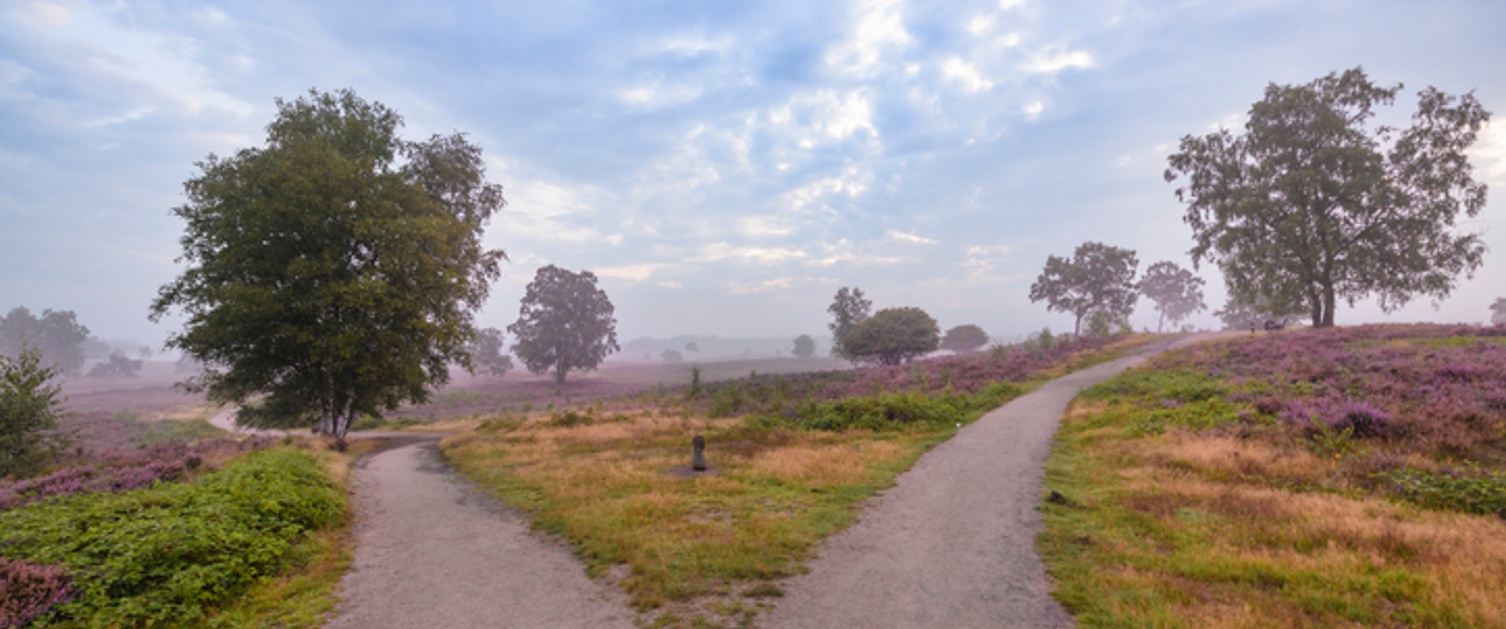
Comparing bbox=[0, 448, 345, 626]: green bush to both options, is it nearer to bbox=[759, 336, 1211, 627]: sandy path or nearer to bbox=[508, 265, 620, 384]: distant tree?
bbox=[759, 336, 1211, 627]: sandy path

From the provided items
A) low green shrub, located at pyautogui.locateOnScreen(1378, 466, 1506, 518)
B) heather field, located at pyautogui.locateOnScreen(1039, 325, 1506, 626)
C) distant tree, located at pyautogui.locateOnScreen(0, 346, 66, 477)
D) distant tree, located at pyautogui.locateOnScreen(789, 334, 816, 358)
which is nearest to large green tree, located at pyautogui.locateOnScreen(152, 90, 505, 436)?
distant tree, located at pyautogui.locateOnScreen(0, 346, 66, 477)

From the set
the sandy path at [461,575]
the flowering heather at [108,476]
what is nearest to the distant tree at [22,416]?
the flowering heather at [108,476]

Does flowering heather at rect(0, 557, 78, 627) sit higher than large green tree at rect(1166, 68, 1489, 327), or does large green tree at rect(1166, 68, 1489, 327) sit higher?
large green tree at rect(1166, 68, 1489, 327)

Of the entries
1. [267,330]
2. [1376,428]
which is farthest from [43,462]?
[1376,428]

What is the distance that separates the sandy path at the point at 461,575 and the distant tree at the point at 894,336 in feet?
186

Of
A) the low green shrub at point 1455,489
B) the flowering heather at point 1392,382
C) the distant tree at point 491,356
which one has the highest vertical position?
the distant tree at point 491,356

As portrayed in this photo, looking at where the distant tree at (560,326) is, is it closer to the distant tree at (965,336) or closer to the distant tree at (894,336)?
the distant tree at (894,336)

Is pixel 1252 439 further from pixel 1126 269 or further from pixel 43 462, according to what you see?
pixel 1126 269

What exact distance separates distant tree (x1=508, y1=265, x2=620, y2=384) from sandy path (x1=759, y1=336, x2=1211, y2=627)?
205ft

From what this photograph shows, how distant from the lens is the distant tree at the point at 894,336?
65.4 metres

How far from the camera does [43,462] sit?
16391 millimetres

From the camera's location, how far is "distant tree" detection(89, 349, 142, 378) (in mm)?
112188

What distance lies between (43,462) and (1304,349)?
47.8 meters

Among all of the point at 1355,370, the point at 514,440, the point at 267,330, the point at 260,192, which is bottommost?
the point at 514,440
